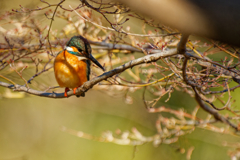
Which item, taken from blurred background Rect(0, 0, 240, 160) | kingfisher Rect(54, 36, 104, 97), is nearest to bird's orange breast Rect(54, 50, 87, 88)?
kingfisher Rect(54, 36, 104, 97)

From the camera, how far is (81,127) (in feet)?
29.8

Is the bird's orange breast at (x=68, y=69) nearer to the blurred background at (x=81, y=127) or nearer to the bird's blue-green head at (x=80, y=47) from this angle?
the bird's blue-green head at (x=80, y=47)

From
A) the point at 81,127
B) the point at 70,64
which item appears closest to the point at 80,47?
the point at 70,64

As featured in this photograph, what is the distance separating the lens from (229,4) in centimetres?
90

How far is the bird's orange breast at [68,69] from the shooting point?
3.07 meters

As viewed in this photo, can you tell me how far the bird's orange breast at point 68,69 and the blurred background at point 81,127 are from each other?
128 inches

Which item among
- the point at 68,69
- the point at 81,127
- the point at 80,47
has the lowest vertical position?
the point at 81,127

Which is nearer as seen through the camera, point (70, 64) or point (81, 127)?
point (70, 64)

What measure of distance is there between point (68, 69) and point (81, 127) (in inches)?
249

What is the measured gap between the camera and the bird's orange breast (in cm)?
307

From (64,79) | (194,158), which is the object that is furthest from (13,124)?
(64,79)

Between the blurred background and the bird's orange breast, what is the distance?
10.7 ft

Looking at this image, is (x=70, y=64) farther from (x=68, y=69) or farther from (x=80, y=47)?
(x=80, y=47)

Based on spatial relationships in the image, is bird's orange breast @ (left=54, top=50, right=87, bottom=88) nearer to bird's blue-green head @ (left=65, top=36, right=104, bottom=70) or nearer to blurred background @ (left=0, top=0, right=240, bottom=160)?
bird's blue-green head @ (left=65, top=36, right=104, bottom=70)
